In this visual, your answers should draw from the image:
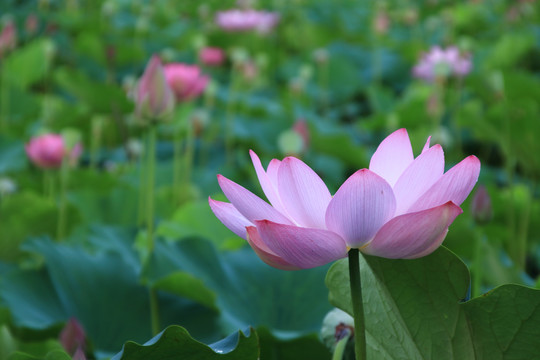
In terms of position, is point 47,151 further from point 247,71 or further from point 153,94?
point 247,71

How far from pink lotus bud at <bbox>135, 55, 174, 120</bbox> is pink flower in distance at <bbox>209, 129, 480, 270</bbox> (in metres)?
0.53

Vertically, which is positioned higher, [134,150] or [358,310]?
[358,310]

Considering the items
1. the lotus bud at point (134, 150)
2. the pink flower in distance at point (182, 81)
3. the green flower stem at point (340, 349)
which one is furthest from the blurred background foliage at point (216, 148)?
the green flower stem at point (340, 349)

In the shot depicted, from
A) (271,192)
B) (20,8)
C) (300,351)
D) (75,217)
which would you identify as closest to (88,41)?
(20,8)

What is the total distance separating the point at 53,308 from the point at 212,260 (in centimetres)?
23

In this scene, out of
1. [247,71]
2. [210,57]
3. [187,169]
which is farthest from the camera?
[210,57]

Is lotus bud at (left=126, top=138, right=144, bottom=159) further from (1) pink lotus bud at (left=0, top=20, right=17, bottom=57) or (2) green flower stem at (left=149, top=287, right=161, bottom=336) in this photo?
(2) green flower stem at (left=149, top=287, right=161, bottom=336)

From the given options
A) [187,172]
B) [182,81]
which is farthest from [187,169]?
[182,81]

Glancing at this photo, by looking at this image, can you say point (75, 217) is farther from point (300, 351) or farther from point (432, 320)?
point (432, 320)

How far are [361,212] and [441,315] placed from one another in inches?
3.9

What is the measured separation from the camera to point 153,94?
92 cm

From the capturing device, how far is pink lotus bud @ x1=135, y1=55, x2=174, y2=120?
915 millimetres

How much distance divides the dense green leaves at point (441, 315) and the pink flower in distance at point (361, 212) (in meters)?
0.05

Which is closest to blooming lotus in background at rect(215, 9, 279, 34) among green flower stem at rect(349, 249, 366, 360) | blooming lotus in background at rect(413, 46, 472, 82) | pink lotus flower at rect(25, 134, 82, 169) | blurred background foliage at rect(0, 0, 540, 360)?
blurred background foliage at rect(0, 0, 540, 360)
